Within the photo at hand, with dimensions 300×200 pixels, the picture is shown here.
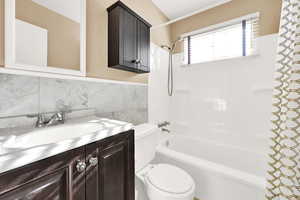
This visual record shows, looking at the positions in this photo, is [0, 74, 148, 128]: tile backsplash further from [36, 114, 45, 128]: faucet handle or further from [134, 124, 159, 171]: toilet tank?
[134, 124, 159, 171]: toilet tank

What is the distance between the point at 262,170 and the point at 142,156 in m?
1.47

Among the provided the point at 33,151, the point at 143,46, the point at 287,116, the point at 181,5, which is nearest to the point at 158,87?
the point at 143,46

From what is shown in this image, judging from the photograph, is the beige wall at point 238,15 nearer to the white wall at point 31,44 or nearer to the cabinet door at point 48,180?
the white wall at point 31,44

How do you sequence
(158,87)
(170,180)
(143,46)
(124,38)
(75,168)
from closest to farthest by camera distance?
(75,168)
(170,180)
(124,38)
(143,46)
(158,87)

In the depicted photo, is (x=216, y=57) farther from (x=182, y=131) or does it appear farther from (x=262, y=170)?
(x=262, y=170)

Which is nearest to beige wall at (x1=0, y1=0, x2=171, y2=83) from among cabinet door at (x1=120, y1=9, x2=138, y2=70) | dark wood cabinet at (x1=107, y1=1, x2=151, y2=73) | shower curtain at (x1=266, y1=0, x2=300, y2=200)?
dark wood cabinet at (x1=107, y1=1, x2=151, y2=73)

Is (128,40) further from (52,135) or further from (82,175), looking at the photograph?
(82,175)

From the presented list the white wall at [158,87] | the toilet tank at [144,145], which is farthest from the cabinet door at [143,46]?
the toilet tank at [144,145]

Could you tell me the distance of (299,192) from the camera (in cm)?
71

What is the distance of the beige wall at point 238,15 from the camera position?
1.54 metres

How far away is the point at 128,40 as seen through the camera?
125cm

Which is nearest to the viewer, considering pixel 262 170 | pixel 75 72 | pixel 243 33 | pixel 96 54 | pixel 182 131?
pixel 75 72

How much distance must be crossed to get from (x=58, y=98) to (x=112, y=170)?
62 cm

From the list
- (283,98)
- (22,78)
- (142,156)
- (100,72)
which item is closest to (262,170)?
(283,98)
